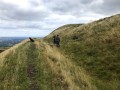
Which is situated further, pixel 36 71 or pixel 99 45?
pixel 99 45

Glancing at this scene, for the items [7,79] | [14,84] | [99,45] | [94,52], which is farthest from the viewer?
[99,45]

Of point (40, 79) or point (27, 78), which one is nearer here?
point (40, 79)

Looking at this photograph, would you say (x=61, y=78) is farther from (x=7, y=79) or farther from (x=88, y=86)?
(x=7, y=79)

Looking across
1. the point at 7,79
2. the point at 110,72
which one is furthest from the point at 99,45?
the point at 7,79

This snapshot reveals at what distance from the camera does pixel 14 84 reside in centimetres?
1597

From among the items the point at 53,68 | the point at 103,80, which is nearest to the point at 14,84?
the point at 53,68

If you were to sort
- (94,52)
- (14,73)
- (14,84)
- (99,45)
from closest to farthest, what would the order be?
1. (14,84)
2. (14,73)
3. (94,52)
4. (99,45)

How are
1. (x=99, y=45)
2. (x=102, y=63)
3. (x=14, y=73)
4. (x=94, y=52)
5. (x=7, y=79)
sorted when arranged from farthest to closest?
(x=99, y=45), (x=94, y=52), (x=102, y=63), (x=14, y=73), (x=7, y=79)

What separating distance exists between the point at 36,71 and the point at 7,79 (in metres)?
2.88

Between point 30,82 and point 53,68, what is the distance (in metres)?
4.54

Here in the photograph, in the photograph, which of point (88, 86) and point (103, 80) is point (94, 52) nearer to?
point (103, 80)

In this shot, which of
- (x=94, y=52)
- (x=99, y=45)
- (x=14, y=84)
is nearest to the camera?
(x=14, y=84)

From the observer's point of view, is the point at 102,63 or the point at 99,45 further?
the point at 99,45

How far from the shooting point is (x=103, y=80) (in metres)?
19.3
